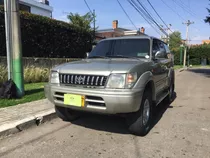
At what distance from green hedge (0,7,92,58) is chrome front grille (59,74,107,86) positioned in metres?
6.30

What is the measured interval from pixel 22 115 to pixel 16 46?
2242 millimetres

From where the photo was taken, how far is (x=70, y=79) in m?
3.99

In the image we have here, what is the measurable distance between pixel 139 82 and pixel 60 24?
9625 millimetres

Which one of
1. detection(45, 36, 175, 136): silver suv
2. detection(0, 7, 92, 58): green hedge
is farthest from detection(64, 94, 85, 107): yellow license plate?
detection(0, 7, 92, 58): green hedge

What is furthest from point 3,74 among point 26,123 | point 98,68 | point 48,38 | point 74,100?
point 98,68

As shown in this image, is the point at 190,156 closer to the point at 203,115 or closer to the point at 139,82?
the point at 139,82

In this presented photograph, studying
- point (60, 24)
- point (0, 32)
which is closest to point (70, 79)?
point (0, 32)

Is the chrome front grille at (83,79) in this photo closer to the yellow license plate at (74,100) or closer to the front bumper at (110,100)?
the front bumper at (110,100)

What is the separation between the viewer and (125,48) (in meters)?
5.04

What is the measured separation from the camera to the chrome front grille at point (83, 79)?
3.67m

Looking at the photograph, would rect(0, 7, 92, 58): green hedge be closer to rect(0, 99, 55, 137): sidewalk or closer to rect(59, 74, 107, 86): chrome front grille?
rect(0, 99, 55, 137): sidewalk

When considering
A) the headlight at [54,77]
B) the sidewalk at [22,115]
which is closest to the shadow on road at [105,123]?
the sidewalk at [22,115]

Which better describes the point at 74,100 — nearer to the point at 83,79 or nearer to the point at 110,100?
the point at 83,79

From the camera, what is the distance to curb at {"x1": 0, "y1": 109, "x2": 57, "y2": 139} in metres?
4.03
